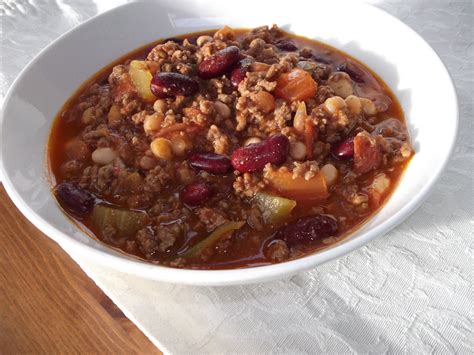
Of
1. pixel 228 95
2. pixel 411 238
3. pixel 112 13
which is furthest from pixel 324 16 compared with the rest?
pixel 411 238

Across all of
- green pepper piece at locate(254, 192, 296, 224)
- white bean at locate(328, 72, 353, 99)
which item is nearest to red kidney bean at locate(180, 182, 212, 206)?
green pepper piece at locate(254, 192, 296, 224)

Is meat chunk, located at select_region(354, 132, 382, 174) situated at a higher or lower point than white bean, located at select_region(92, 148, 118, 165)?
lower

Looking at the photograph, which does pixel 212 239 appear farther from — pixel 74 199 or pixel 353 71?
pixel 353 71

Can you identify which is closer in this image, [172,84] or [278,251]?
[278,251]

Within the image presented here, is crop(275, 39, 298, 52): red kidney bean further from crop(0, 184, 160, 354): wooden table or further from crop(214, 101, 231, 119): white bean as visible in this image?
crop(0, 184, 160, 354): wooden table

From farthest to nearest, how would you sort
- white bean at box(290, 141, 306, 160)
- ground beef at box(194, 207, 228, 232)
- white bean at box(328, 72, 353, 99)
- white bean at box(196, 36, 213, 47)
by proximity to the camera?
1. white bean at box(196, 36, 213, 47)
2. white bean at box(328, 72, 353, 99)
3. white bean at box(290, 141, 306, 160)
4. ground beef at box(194, 207, 228, 232)

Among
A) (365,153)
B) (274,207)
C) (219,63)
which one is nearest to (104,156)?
(219,63)

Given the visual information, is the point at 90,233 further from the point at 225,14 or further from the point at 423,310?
the point at 225,14
